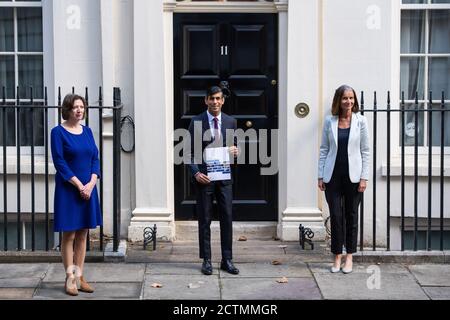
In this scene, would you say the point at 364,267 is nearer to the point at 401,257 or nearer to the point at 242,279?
the point at 401,257

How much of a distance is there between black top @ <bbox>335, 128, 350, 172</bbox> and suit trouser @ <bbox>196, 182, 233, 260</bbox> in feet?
3.56

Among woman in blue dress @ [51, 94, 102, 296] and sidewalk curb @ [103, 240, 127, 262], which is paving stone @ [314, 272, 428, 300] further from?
woman in blue dress @ [51, 94, 102, 296]

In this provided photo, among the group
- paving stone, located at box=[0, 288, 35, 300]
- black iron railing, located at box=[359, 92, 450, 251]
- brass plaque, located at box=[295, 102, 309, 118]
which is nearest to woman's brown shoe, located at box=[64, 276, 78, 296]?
paving stone, located at box=[0, 288, 35, 300]

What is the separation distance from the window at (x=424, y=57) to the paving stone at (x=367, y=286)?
2.35 m

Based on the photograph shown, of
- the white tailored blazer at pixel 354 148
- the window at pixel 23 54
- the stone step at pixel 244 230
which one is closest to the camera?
the white tailored blazer at pixel 354 148

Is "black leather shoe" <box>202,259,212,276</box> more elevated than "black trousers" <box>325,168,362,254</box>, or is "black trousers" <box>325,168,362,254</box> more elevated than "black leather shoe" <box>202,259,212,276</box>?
"black trousers" <box>325,168,362,254</box>

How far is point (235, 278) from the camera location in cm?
864

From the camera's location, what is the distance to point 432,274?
8875 mm

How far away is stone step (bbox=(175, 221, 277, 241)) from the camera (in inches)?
412

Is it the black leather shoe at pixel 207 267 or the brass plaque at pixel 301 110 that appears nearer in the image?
the black leather shoe at pixel 207 267

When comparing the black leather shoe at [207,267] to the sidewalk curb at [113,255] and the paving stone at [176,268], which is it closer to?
the paving stone at [176,268]

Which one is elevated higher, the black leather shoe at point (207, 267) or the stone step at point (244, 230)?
the stone step at point (244, 230)

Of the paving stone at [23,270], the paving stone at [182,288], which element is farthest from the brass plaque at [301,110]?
the paving stone at [23,270]

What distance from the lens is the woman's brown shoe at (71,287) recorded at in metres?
8.00
